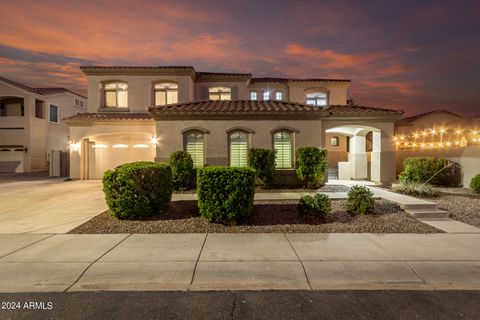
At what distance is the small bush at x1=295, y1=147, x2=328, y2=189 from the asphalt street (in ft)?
28.7

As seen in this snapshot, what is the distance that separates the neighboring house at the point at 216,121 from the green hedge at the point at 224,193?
6530 millimetres

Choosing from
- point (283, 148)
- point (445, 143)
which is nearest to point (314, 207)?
point (283, 148)

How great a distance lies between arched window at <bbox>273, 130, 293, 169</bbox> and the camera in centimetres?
1384

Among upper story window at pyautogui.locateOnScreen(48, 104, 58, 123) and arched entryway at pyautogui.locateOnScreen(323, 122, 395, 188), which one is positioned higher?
upper story window at pyautogui.locateOnScreen(48, 104, 58, 123)

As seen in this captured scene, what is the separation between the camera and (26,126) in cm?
2419

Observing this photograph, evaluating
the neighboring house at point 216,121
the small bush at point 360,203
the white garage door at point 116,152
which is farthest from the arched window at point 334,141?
the small bush at point 360,203

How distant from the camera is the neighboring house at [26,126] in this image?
24.1 meters

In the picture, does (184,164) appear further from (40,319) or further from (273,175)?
(40,319)

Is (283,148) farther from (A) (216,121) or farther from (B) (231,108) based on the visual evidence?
(A) (216,121)

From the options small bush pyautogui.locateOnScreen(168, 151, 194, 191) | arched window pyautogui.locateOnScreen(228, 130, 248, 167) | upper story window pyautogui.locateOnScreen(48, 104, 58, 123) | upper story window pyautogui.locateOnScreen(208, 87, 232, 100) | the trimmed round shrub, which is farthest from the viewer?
upper story window pyautogui.locateOnScreen(48, 104, 58, 123)

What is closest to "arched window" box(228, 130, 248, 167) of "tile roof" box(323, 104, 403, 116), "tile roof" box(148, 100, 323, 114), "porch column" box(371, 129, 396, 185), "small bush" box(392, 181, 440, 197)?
"tile roof" box(148, 100, 323, 114)

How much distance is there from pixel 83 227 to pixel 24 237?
1272mm

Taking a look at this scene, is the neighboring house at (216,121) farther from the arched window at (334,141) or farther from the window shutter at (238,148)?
the arched window at (334,141)

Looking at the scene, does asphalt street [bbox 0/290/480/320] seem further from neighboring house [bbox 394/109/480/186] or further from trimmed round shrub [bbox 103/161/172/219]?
neighboring house [bbox 394/109/480/186]
